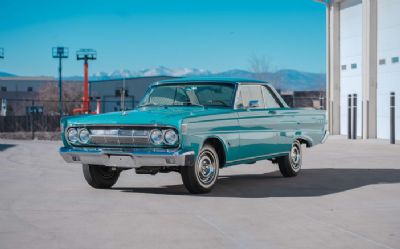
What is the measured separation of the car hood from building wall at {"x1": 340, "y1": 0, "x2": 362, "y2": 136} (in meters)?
18.0

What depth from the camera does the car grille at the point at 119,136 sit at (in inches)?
366

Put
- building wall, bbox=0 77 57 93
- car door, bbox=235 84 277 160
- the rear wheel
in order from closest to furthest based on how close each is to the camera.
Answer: the rear wheel → car door, bbox=235 84 277 160 → building wall, bbox=0 77 57 93

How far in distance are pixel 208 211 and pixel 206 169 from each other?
1.61 meters

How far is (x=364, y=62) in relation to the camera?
82.9 feet

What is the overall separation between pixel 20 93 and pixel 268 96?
104226mm

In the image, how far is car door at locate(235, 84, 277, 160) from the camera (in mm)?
10500

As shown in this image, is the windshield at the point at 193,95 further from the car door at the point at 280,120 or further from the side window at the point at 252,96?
the car door at the point at 280,120

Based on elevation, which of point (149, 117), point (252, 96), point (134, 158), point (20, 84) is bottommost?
point (134, 158)

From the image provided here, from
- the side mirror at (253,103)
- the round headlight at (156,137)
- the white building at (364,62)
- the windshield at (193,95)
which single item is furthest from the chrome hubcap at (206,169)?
the white building at (364,62)

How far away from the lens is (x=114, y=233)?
22.2 ft

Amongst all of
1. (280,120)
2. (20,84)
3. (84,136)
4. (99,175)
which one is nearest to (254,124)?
(280,120)

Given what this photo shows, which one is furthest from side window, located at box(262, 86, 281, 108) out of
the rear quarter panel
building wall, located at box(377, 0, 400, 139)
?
building wall, located at box(377, 0, 400, 139)

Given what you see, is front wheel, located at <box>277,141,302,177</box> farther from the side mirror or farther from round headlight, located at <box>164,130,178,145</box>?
round headlight, located at <box>164,130,178,145</box>

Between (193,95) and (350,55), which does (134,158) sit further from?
(350,55)
